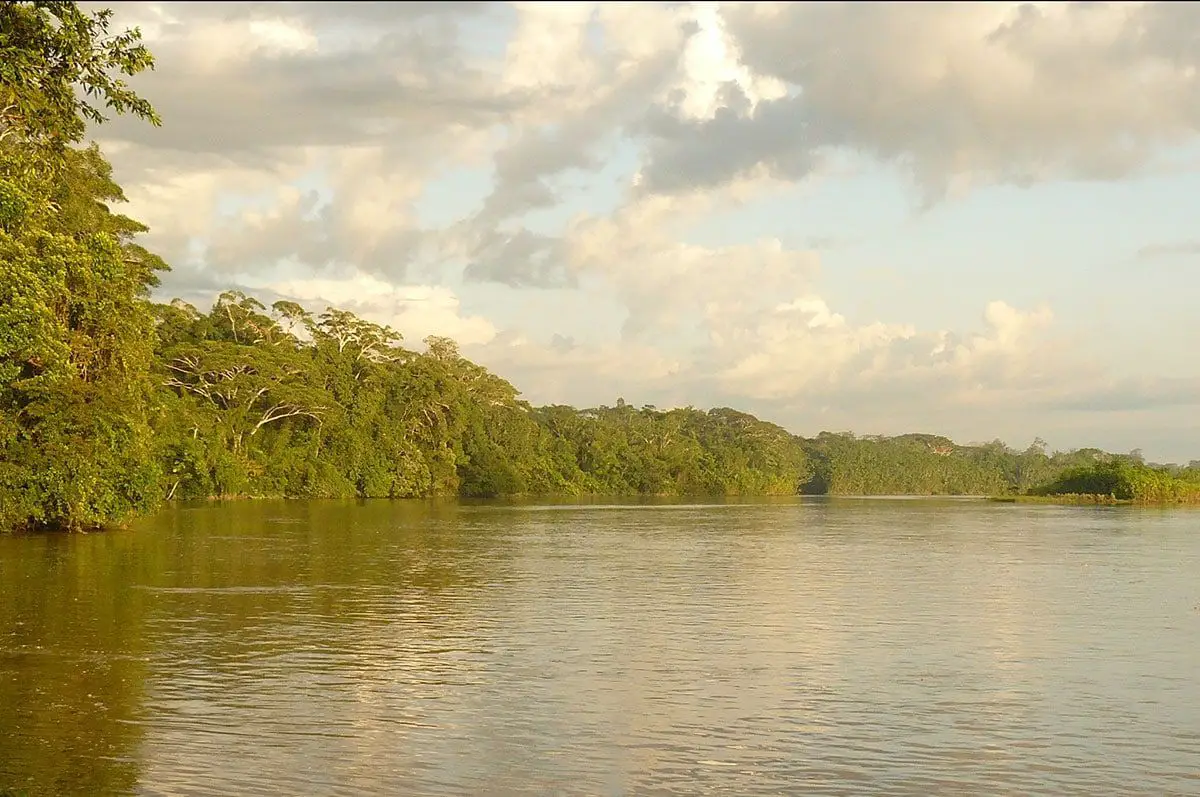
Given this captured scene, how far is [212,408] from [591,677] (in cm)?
7531

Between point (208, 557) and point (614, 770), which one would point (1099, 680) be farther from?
point (208, 557)

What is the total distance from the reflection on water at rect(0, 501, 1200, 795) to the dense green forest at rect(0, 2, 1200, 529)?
6.25m

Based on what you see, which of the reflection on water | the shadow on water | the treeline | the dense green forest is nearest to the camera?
the shadow on water

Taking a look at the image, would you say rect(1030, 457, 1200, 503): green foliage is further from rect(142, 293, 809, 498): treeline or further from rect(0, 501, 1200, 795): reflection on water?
rect(0, 501, 1200, 795): reflection on water

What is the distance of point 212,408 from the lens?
285ft

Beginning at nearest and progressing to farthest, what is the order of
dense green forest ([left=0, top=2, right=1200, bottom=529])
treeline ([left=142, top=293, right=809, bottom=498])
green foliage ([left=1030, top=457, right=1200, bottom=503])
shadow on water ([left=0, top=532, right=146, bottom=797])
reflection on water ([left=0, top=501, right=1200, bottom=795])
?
1. shadow on water ([left=0, top=532, right=146, bottom=797])
2. reflection on water ([left=0, top=501, right=1200, bottom=795])
3. dense green forest ([left=0, top=2, right=1200, bottom=529])
4. treeline ([left=142, top=293, right=809, bottom=498])
5. green foliage ([left=1030, top=457, right=1200, bottom=503])

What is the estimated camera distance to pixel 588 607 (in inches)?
1009

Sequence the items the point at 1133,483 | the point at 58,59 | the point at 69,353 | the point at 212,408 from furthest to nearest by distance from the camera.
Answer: the point at 1133,483
the point at 212,408
the point at 69,353
the point at 58,59

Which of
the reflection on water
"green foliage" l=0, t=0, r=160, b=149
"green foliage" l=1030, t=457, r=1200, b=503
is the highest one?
"green foliage" l=0, t=0, r=160, b=149

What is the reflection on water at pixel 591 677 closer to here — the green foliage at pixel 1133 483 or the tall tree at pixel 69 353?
the tall tree at pixel 69 353

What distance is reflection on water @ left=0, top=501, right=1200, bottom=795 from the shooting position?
12.3 m

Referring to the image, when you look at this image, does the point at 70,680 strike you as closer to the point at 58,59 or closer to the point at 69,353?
the point at 58,59

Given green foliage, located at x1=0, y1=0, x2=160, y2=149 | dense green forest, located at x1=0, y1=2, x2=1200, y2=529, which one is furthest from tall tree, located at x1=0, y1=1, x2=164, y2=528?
green foliage, located at x1=0, y1=0, x2=160, y2=149

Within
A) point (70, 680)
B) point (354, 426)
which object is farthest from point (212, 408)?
point (70, 680)
